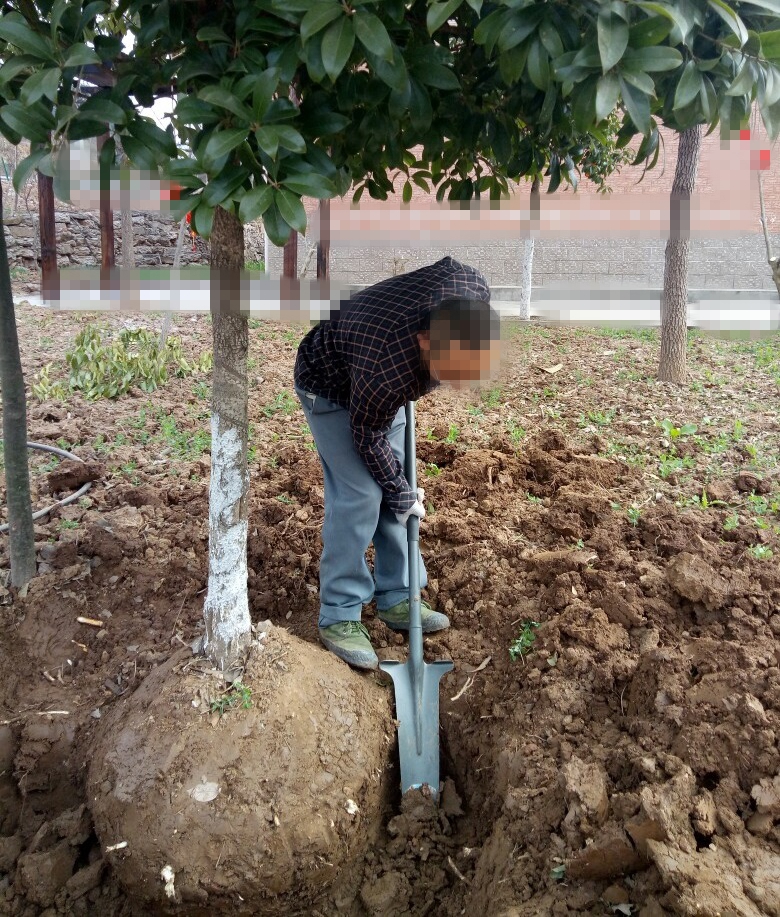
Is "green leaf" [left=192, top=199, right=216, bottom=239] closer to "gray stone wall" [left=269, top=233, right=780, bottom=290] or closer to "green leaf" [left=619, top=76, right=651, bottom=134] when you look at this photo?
"green leaf" [left=619, top=76, right=651, bottom=134]

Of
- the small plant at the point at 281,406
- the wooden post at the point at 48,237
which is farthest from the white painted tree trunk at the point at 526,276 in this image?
the wooden post at the point at 48,237

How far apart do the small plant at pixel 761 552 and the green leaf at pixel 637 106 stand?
2048 millimetres

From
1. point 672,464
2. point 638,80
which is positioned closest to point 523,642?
point 672,464

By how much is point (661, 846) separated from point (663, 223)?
481cm

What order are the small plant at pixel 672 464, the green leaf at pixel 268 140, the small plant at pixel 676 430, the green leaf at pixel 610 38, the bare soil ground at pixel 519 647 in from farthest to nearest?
the small plant at pixel 676 430
the small plant at pixel 672 464
the bare soil ground at pixel 519 647
the green leaf at pixel 268 140
the green leaf at pixel 610 38

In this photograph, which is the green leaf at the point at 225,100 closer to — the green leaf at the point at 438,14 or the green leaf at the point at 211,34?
the green leaf at the point at 211,34

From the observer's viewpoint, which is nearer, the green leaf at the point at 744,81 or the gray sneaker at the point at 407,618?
the green leaf at the point at 744,81

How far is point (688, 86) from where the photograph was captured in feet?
4.80

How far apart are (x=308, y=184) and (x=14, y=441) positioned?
214 centimetres

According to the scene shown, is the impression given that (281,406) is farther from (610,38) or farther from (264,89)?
(610,38)

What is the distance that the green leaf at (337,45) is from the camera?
134cm

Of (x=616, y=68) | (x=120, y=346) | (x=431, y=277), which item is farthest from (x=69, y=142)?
(x=120, y=346)

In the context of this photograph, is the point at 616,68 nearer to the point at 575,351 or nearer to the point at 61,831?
the point at 61,831

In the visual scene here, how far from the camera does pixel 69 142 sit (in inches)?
57.9
